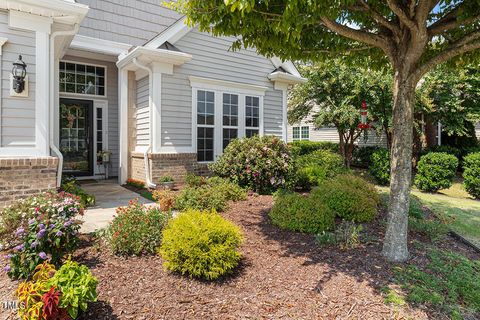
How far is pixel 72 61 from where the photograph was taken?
9328mm

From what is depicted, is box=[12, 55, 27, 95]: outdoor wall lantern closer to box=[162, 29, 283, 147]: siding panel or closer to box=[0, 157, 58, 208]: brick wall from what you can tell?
box=[0, 157, 58, 208]: brick wall

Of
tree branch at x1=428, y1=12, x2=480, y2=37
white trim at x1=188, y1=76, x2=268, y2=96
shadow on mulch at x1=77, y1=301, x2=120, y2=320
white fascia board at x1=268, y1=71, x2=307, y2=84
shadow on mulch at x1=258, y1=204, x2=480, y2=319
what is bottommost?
shadow on mulch at x1=77, y1=301, x2=120, y2=320

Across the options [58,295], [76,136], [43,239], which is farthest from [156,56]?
[58,295]

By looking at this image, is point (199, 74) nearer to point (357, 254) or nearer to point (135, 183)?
point (135, 183)

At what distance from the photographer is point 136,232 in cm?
379

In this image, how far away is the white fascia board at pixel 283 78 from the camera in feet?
33.6

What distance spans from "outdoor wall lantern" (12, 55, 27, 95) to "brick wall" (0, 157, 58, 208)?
48.7 inches

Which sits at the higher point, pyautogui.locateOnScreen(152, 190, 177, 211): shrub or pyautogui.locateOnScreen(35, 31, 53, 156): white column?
pyautogui.locateOnScreen(35, 31, 53, 156): white column

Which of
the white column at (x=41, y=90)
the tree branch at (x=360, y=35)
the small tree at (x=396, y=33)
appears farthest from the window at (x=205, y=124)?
the tree branch at (x=360, y=35)

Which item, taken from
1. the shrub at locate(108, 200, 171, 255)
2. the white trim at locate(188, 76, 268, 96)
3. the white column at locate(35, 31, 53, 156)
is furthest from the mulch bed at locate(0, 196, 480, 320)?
the white trim at locate(188, 76, 268, 96)

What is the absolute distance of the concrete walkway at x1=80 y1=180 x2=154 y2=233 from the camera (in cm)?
507

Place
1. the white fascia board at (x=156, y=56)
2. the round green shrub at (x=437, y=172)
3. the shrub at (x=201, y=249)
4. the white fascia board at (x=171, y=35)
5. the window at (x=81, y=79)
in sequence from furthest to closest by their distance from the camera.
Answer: the round green shrub at (x=437, y=172)
the window at (x=81, y=79)
the white fascia board at (x=171, y=35)
the white fascia board at (x=156, y=56)
the shrub at (x=201, y=249)

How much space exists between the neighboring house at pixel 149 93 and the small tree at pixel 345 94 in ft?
6.24

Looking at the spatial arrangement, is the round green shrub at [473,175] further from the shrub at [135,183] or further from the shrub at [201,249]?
the shrub at [135,183]
